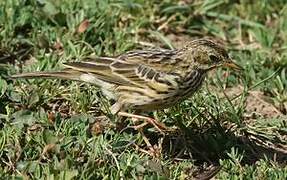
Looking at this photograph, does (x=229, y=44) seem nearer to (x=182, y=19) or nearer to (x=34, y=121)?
(x=182, y=19)

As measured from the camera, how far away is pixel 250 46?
33.9ft

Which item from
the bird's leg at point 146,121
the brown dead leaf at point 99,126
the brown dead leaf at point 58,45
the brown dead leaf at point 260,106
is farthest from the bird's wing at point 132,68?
the brown dead leaf at point 58,45

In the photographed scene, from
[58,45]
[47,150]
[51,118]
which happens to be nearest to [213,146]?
[51,118]

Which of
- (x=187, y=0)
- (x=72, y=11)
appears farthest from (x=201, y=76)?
(x=187, y=0)

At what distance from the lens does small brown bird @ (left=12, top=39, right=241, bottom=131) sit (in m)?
7.58

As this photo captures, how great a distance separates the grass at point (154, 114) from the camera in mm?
7242

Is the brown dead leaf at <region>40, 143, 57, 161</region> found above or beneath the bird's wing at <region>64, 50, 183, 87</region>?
beneath

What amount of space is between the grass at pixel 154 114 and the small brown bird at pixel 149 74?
338 millimetres

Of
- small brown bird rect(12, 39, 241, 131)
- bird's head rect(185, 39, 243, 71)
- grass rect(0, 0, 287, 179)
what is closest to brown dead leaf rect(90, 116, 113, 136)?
grass rect(0, 0, 287, 179)

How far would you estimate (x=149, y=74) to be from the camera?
769cm

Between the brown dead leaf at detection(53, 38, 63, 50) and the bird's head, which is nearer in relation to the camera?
the bird's head

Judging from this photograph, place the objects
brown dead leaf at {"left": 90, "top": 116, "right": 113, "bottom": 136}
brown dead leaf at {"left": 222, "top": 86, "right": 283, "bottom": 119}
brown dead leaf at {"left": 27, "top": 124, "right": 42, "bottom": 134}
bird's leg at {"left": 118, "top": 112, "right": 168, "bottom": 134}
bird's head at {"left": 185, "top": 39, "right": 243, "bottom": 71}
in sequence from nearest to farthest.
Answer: bird's leg at {"left": 118, "top": 112, "right": 168, "bottom": 134}
brown dead leaf at {"left": 90, "top": 116, "right": 113, "bottom": 136}
brown dead leaf at {"left": 27, "top": 124, "right": 42, "bottom": 134}
bird's head at {"left": 185, "top": 39, "right": 243, "bottom": 71}
brown dead leaf at {"left": 222, "top": 86, "right": 283, "bottom": 119}

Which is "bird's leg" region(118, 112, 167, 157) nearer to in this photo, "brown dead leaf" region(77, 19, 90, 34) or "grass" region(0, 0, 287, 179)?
"grass" region(0, 0, 287, 179)

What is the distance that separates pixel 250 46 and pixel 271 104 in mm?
1492
